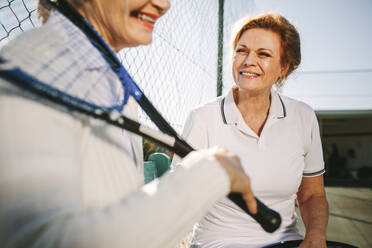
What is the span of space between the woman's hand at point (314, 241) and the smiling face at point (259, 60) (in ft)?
2.86

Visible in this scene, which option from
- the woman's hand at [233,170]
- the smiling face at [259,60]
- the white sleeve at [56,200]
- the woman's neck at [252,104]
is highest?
the white sleeve at [56,200]

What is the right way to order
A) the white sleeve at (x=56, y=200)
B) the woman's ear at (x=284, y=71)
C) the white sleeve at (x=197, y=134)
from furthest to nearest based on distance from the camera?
the woman's ear at (x=284, y=71)
the white sleeve at (x=197, y=134)
the white sleeve at (x=56, y=200)

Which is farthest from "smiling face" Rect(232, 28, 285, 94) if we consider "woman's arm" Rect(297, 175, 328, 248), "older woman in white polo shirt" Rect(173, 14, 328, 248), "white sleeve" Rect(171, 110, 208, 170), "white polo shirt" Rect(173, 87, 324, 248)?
"woman's arm" Rect(297, 175, 328, 248)

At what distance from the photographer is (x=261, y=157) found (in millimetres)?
1480

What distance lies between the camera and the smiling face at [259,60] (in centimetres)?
169

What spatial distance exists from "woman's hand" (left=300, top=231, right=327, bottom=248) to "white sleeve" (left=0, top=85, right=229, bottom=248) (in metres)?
1.09

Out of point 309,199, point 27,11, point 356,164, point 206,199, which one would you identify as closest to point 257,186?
point 309,199

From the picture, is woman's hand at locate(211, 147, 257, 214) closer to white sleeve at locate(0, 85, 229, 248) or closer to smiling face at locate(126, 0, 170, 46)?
white sleeve at locate(0, 85, 229, 248)

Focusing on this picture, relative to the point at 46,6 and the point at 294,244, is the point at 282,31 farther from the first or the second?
the point at 46,6

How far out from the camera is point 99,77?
28.1 inches

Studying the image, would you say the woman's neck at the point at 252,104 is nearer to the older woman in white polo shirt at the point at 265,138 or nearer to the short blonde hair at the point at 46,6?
the older woman in white polo shirt at the point at 265,138

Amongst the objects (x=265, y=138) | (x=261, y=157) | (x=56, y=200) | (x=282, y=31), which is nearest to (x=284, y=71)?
(x=282, y=31)

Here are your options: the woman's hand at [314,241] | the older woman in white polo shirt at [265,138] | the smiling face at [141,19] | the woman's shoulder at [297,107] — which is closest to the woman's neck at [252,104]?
the older woman in white polo shirt at [265,138]

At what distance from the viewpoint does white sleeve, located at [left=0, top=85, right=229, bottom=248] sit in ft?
1.43
